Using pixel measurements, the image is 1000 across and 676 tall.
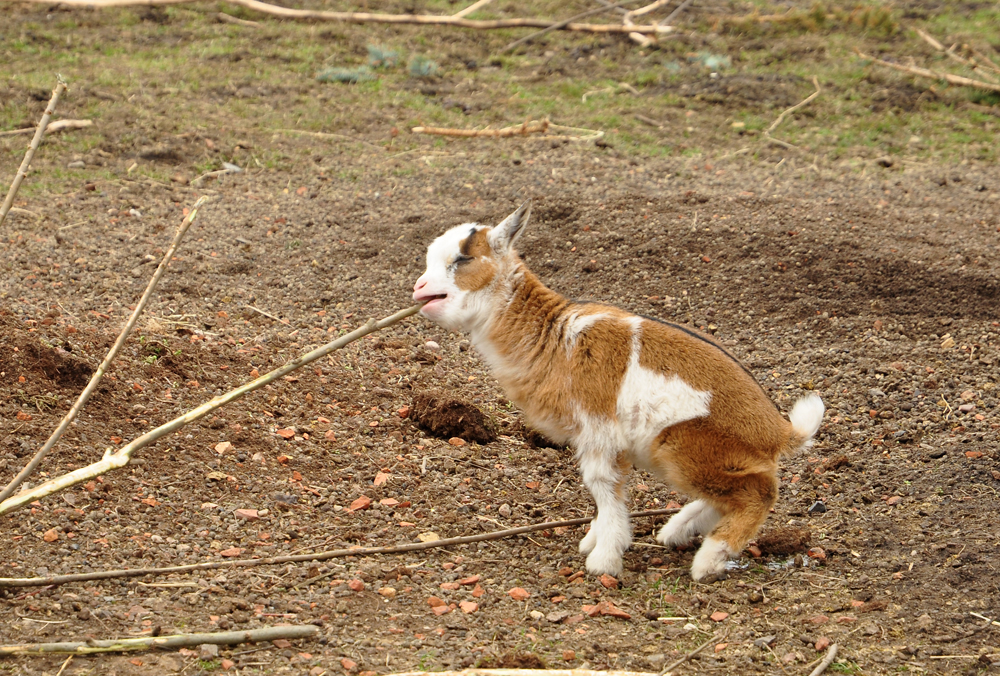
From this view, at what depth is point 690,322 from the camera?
745cm

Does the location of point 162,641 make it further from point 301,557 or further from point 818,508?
point 818,508

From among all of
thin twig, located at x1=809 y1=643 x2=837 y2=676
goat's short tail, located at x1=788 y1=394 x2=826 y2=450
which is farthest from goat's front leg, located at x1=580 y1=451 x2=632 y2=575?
thin twig, located at x1=809 y1=643 x2=837 y2=676

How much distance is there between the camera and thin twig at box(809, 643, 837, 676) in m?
4.02

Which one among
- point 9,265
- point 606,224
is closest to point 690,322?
point 606,224

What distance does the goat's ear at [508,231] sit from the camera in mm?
5316

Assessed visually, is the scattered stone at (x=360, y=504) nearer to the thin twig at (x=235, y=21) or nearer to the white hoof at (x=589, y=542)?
the white hoof at (x=589, y=542)

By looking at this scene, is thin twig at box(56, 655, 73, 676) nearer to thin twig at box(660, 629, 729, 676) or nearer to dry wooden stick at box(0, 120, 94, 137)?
thin twig at box(660, 629, 729, 676)

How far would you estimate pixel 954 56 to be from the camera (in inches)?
501

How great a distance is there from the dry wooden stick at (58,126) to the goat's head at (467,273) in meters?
6.33

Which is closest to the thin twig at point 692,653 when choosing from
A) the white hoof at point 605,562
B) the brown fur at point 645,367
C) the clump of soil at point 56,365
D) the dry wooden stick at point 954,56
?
the brown fur at point 645,367

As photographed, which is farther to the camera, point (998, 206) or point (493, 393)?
point (998, 206)

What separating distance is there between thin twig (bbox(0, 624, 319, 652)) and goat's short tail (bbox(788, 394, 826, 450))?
2.46m

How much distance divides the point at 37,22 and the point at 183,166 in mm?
5264

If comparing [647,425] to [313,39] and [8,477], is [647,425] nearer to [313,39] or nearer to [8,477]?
[8,477]
